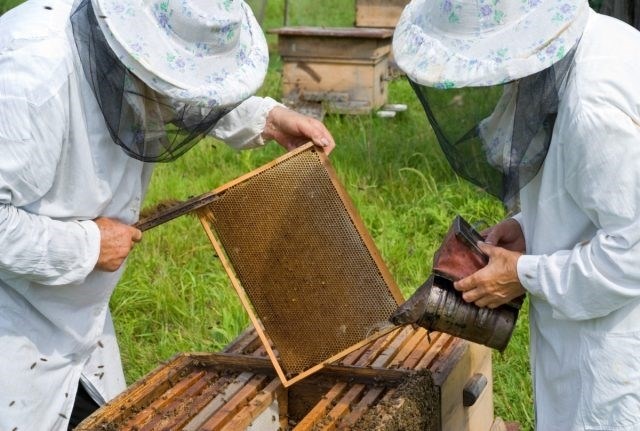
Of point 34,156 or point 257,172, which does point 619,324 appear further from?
point 34,156

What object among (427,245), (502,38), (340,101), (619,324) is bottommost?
(340,101)

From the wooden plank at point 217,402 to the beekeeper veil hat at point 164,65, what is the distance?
0.74 m

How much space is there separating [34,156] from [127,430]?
2.55 ft

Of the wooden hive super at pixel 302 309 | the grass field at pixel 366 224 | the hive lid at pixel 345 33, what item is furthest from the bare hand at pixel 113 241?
the hive lid at pixel 345 33

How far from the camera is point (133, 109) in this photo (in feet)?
8.20

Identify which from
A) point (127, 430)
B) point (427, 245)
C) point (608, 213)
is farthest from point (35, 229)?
point (427, 245)

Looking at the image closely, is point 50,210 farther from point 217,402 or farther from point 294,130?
point 294,130

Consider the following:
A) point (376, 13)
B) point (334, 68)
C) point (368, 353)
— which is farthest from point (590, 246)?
point (376, 13)

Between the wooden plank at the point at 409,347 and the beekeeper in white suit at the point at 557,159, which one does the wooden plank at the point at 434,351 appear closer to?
the wooden plank at the point at 409,347

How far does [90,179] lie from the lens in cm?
264

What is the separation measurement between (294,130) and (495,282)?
0.95 meters

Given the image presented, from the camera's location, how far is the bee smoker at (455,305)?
2566mm

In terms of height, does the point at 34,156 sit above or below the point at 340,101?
above

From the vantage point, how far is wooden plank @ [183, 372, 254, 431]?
270 cm
